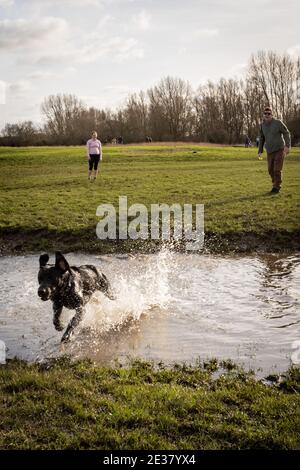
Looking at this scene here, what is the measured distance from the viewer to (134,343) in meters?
6.91

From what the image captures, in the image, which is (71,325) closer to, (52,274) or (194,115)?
(52,274)

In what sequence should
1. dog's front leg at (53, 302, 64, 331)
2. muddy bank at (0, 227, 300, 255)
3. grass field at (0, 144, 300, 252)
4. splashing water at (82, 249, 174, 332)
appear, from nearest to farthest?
dog's front leg at (53, 302, 64, 331), splashing water at (82, 249, 174, 332), muddy bank at (0, 227, 300, 255), grass field at (0, 144, 300, 252)

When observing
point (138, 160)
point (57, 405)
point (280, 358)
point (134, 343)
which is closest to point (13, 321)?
point (134, 343)

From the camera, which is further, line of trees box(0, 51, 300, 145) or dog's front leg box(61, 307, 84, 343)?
line of trees box(0, 51, 300, 145)

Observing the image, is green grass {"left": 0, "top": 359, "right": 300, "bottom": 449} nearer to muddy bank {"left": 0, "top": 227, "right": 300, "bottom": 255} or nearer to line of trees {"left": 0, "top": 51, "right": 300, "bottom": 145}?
muddy bank {"left": 0, "top": 227, "right": 300, "bottom": 255}

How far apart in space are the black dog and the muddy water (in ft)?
1.31

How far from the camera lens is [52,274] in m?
6.59

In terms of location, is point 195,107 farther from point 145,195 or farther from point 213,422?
point 213,422

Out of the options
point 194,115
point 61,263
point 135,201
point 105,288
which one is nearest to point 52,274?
point 61,263

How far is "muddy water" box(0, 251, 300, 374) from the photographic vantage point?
21.5 feet

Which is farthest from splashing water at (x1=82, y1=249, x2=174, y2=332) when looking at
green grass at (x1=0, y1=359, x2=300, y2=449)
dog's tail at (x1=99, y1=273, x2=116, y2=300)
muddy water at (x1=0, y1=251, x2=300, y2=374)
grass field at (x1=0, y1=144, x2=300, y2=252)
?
grass field at (x1=0, y1=144, x2=300, y2=252)

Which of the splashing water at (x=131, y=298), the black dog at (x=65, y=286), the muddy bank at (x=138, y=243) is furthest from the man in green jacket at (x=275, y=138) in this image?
the black dog at (x=65, y=286)

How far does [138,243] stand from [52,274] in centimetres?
626
